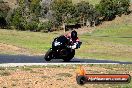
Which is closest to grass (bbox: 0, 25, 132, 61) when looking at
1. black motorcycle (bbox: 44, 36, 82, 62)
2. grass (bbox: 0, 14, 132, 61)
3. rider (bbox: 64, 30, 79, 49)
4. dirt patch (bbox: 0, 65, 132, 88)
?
grass (bbox: 0, 14, 132, 61)

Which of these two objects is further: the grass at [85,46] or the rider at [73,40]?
Answer: the grass at [85,46]

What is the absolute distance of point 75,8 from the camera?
13175 centimetres

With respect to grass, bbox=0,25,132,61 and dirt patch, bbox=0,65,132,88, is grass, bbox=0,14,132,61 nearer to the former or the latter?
grass, bbox=0,25,132,61

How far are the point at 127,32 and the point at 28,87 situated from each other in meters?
102

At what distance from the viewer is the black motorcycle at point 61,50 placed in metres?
21.3

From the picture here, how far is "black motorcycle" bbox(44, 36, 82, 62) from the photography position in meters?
21.3

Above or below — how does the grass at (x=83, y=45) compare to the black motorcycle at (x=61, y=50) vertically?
below

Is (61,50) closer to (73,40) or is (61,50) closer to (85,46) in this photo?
(73,40)

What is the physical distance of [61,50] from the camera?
70.5 ft

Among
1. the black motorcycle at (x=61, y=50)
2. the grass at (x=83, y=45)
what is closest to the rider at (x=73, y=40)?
the black motorcycle at (x=61, y=50)

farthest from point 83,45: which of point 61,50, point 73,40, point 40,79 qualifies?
point 40,79

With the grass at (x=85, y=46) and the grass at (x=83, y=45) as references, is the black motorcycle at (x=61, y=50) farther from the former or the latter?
the grass at (x=85, y=46)

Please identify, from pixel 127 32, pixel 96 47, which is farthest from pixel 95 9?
pixel 96 47

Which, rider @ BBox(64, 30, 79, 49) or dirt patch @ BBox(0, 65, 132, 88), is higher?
rider @ BBox(64, 30, 79, 49)
